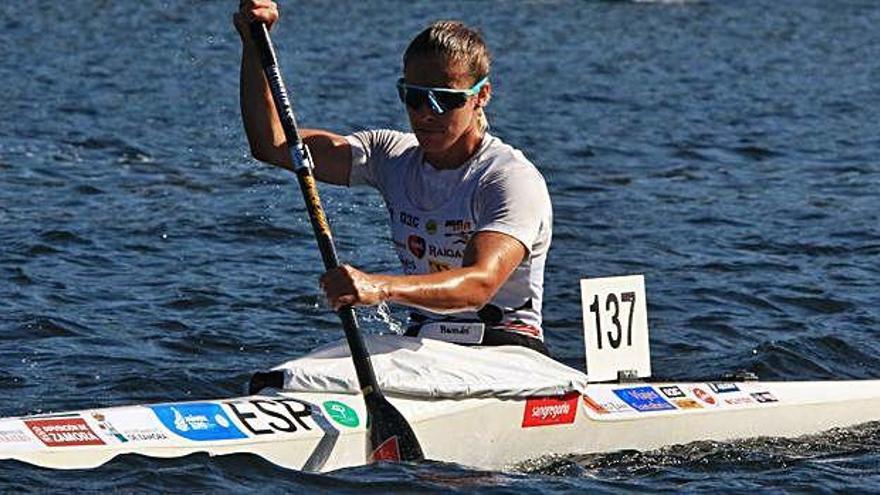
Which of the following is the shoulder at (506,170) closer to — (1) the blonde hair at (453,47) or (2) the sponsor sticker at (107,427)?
(1) the blonde hair at (453,47)

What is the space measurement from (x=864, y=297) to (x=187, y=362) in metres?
4.52

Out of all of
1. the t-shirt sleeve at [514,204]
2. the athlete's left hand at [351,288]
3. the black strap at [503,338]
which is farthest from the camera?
the black strap at [503,338]

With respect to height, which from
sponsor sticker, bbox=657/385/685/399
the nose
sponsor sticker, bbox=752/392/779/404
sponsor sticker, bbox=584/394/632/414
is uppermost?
the nose

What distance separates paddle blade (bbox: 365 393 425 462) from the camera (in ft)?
21.4

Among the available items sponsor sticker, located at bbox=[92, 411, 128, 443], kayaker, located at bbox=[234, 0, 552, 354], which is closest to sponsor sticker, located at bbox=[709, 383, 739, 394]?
kayaker, located at bbox=[234, 0, 552, 354]

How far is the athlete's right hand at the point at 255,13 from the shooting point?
6.69m

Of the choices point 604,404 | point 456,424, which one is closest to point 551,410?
point 604,404

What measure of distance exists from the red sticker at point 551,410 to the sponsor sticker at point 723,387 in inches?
35.9

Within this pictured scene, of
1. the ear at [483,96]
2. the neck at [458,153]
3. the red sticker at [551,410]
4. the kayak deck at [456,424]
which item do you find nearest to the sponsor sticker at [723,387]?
the kayak deck at [456,424]

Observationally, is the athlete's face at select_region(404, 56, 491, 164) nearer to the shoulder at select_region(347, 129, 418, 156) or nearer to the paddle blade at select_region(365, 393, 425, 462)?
the shoulder at select_region(347, 129, 418, 156)

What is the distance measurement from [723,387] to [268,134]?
237 centimetres

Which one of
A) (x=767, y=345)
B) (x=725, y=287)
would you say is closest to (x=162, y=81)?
(x=725, y=287)

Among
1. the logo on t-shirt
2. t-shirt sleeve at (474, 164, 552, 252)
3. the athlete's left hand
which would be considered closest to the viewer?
the athlete's left hand

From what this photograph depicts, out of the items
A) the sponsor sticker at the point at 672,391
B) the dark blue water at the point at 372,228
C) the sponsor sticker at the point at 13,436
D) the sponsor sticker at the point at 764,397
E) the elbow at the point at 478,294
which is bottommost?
the dark blue water at the point at 372,228
